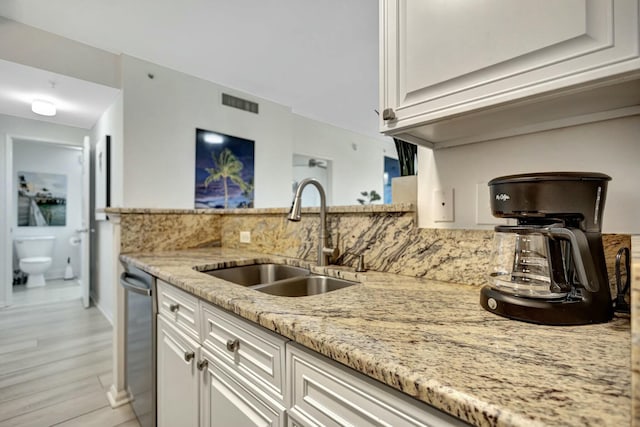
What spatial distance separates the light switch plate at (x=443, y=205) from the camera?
111cm

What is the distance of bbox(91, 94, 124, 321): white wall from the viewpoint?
2943mm

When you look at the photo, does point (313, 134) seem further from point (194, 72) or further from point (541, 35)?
point (541, 35)

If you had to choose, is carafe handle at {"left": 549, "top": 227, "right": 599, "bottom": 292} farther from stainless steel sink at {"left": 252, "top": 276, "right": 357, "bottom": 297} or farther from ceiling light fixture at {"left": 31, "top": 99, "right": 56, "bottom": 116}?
ceiling light fixture at {"left": 31, "top": 99, "right": 56, "bottom": 116}

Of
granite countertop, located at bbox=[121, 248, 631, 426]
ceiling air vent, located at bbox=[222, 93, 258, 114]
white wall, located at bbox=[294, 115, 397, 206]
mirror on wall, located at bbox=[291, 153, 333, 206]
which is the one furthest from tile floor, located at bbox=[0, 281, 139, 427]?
white wall, located at bbox=[294, 115, 397, 206]

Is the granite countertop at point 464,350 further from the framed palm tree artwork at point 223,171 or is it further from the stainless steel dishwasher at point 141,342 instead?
the framed palm tree artwork at point 223,171

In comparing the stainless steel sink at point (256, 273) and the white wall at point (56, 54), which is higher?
the white wall at point (56, 54)

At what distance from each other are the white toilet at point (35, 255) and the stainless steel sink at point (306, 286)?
5.10m

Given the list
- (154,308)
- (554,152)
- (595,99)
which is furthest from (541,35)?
(154,308)

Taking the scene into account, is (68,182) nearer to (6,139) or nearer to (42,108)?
(6,139)

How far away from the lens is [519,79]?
69 cm

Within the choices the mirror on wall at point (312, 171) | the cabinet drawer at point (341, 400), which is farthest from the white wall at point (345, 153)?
the cabinet drawer at point (341, 400)

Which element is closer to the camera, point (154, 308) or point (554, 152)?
point (554, 152)

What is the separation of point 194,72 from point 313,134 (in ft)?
6.92

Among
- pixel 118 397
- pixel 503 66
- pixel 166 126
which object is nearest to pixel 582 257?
pixel 503 66
